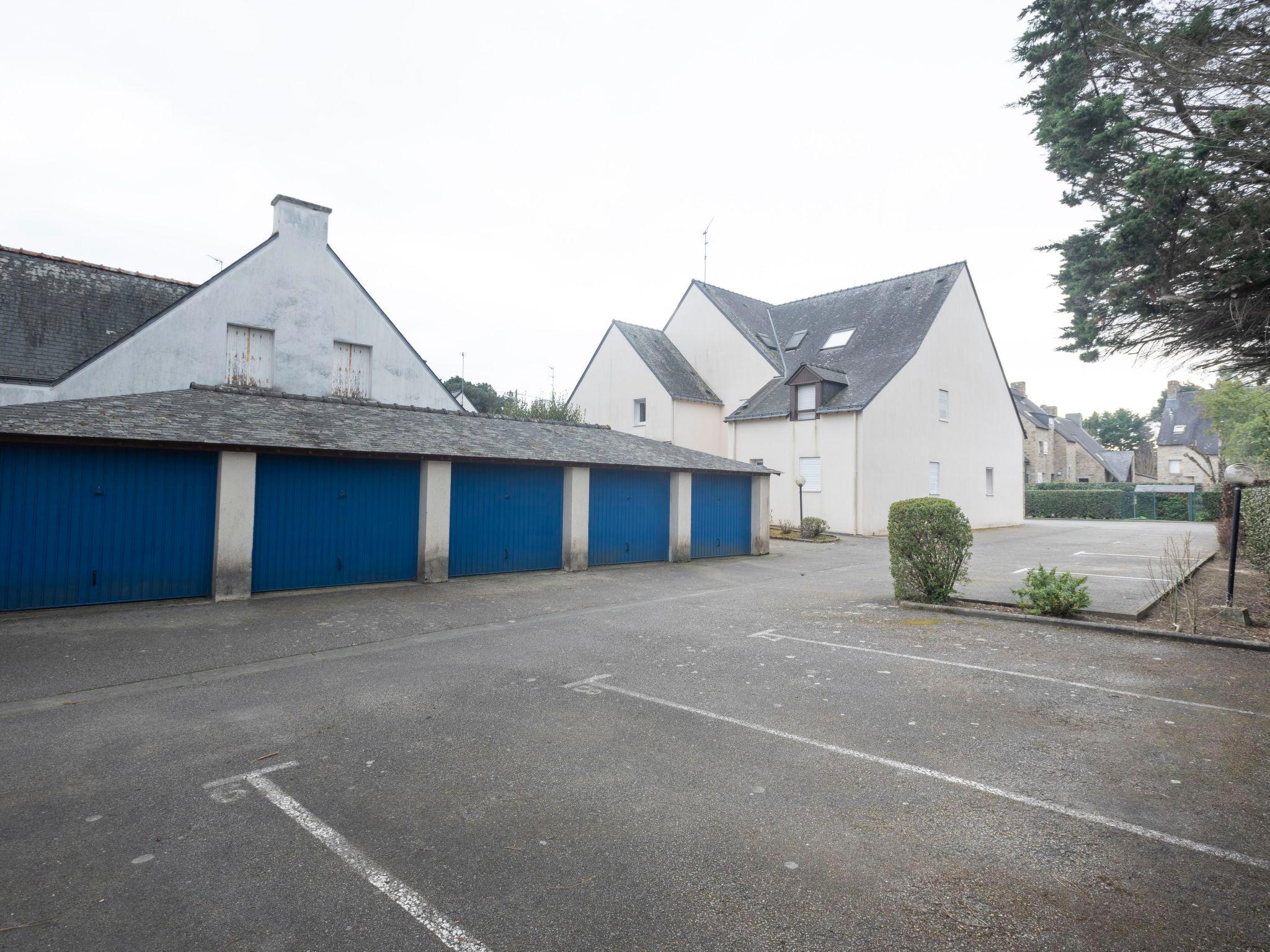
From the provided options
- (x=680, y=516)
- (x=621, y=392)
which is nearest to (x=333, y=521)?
(x=680, y=516)

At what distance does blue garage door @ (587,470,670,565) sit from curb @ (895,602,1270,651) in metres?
7.06

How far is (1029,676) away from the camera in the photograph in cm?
661

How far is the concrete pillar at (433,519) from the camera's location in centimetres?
1273

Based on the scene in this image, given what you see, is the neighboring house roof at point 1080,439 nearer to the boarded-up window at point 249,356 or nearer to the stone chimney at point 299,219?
the stone chimney at point 299,219

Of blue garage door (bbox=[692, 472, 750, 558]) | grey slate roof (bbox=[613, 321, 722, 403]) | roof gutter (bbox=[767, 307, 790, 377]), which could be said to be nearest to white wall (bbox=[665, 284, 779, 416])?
grey slate roof (bbox=[613, 321, 722, 403])

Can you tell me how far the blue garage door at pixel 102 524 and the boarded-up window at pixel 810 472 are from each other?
1959 cm

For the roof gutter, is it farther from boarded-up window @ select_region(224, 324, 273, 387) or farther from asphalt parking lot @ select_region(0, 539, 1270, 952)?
asphalt parking lot @ select_region(0, 539, 1270, 952)

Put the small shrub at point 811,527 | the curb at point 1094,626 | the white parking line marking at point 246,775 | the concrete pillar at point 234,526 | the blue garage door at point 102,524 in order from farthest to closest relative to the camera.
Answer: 1. the small shrub at point 811,527
2. the concrete pillar at point 234,526
3. the blue garage door at point 102,524
4. the curb at point 1094,626
5. the white parking line marking at point 246,775

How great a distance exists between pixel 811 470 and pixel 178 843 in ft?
78.1

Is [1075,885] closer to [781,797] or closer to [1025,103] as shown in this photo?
[781,797]

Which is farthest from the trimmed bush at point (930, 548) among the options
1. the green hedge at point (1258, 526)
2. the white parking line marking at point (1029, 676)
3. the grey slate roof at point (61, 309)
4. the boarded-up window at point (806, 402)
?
the grey slate roof at point (61, 309)

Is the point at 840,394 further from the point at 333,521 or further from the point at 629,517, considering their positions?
the point at 333,521

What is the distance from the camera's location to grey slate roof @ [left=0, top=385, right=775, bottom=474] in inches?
387

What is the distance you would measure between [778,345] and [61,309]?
2560 centimetres
